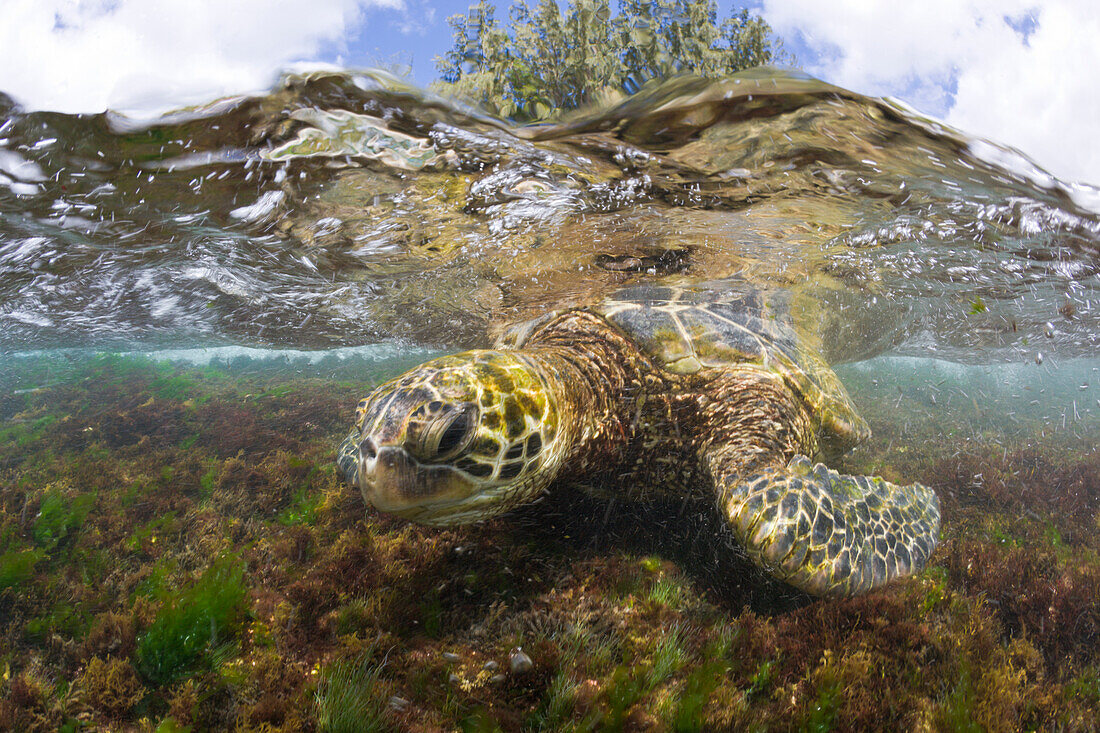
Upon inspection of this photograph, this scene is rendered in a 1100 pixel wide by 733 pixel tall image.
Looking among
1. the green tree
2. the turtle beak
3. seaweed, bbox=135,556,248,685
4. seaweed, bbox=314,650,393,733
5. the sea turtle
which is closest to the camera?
seaweed, bbox=314,650,393,733

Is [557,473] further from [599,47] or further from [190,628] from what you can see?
[599,47]

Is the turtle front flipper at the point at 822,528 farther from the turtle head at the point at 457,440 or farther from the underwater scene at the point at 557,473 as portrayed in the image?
the turtle head at the point at 457,440

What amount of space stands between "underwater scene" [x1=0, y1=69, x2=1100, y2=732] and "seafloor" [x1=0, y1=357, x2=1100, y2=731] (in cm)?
2

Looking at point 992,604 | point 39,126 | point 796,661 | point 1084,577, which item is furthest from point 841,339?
point 39,126

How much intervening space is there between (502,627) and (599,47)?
14.7 feet

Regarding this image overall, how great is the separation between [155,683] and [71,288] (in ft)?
39.9

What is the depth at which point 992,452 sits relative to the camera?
34.1ft

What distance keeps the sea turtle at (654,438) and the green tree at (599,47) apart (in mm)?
2271

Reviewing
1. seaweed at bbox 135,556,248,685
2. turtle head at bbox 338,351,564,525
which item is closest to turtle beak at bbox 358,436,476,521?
turtle head at bbox 338,351,564,525

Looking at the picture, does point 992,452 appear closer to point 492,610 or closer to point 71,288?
point 492,610

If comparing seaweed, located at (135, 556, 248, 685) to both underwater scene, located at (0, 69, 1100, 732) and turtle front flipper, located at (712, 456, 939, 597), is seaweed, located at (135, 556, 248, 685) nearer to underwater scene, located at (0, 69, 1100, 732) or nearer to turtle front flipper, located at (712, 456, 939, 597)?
underwater scene, located at (0, 69, 1100, 732)

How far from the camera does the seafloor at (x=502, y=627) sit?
2.39 metres

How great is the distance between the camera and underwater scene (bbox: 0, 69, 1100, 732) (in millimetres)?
2568

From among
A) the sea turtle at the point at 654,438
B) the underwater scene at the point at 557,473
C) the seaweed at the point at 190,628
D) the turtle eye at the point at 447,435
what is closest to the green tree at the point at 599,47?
the underwater scene at the point at 557,473
